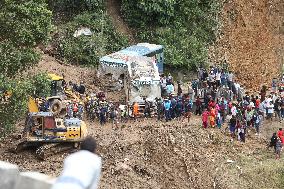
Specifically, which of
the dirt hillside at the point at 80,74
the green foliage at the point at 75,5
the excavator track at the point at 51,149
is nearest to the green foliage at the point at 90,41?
the green foliage at the point at 75,5

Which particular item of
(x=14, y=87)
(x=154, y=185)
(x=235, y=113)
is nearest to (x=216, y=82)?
(x=235, y=113)

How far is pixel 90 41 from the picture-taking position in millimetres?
33375

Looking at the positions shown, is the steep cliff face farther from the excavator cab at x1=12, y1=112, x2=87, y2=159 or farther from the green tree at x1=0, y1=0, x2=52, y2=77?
the green tree at x1=0, y1=0, x2=52, y2=77

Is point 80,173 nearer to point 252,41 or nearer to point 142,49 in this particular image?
point 142,49

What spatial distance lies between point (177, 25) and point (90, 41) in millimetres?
5235

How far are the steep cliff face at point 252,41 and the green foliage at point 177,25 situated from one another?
2.66 ft

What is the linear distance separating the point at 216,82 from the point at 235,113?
3.84 m

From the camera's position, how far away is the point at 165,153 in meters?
24.1

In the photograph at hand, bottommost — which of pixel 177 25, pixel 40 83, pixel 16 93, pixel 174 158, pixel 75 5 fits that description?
pixel 174 158

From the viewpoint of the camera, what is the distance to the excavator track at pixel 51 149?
75.3 feet

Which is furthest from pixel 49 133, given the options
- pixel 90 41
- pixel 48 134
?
pixel 90 41

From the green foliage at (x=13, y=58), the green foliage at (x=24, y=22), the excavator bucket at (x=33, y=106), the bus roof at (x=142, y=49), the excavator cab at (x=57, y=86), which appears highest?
the green foliage at (x=24, y=22)

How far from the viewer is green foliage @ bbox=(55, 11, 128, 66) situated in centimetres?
3316

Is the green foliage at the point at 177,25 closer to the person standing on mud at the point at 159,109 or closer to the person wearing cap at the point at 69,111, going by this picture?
the person standing on mud at the point at 159,109
